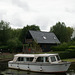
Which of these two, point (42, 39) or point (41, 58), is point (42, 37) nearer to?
point (42, 39)

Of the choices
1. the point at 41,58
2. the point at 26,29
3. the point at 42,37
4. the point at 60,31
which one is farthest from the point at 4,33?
the point at 41,58

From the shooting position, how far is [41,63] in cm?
3028

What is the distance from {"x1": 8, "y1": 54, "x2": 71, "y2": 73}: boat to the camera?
29188 millimetres

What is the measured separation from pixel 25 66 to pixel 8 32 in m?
45.3

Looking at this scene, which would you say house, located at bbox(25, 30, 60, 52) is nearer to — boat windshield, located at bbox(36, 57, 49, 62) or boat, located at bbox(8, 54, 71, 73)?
boat, located at bbox(8, 54, 71, 73)

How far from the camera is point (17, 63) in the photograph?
33906mm

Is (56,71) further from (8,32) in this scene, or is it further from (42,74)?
(8,32)

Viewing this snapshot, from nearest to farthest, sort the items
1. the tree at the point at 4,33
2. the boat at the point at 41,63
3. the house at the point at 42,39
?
1. the boat at the point at 41,63
2. the house at the point at 42,39
3. the tree at the point at 4,33

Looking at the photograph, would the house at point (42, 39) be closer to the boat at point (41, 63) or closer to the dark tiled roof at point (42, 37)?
the dark tiled roof at point (42, 37)

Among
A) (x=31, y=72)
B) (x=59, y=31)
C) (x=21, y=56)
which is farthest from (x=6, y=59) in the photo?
(x=59, y=31)

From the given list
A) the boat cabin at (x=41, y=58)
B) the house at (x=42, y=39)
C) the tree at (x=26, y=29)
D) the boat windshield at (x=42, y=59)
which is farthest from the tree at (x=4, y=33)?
the boat windshield at (x=42, y=59)

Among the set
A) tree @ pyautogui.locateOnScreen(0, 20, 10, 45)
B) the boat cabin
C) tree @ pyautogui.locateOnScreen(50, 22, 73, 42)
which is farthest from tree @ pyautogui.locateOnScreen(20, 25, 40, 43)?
the boat cabin

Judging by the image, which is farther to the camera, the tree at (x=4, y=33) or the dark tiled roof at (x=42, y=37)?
the tree at (x=4, y=33)

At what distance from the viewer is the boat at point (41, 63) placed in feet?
95.8
